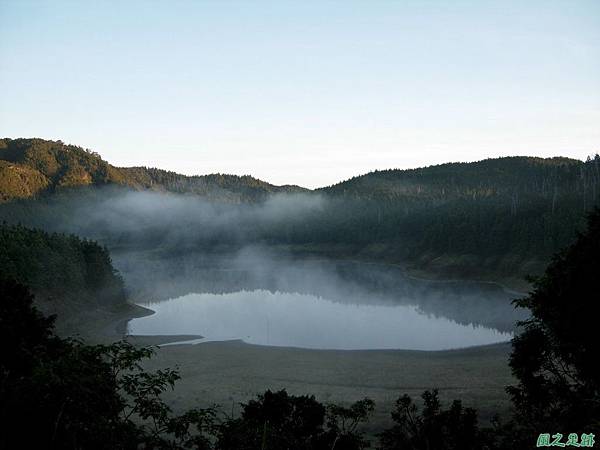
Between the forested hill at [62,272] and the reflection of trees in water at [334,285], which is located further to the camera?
the reflection of trees in water at [334,285]

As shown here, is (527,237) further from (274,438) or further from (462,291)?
(274,438)

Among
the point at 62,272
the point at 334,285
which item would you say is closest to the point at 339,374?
the point at 62,272

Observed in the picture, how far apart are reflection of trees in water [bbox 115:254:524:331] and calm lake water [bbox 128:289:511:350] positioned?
14.7 ft

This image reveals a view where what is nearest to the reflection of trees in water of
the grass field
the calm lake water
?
the calm lake water

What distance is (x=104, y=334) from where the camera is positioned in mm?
58469

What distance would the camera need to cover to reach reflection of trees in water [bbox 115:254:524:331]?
75125 mm

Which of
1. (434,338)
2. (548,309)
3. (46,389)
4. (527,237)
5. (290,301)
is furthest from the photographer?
(527,237)

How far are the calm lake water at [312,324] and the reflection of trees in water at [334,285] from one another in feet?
14.7

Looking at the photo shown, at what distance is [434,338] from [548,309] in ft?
120

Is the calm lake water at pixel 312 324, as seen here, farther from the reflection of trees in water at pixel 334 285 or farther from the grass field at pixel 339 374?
the reflection of trees in water at pixel 334 285

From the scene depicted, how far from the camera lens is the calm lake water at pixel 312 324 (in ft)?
182

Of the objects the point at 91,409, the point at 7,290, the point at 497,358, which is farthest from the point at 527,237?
the point at 91,409

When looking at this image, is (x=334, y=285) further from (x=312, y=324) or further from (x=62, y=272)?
(x=62, y=272)

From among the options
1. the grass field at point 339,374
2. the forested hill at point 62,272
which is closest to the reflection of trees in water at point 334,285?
the forested hill at point 62,272
